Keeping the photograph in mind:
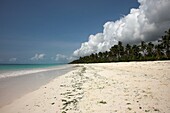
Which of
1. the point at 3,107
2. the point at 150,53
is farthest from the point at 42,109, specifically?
the point at 150,53

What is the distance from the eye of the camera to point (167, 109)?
7535 millimetres

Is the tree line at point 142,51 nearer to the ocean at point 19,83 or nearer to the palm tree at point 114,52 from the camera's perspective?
the palm tree at point 114,52

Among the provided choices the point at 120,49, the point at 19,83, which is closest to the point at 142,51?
the point at 120,49

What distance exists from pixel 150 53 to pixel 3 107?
89.9m

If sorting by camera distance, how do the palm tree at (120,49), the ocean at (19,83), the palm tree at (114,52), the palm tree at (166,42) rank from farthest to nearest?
the palm tree at (114,52) → the palm tree at (120,49) → the palm tree at (166,42) → the ocean at (19,83)

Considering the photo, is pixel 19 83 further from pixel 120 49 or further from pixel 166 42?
pixel 120 49

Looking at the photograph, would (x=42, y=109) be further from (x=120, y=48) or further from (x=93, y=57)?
(x=93, y=57)

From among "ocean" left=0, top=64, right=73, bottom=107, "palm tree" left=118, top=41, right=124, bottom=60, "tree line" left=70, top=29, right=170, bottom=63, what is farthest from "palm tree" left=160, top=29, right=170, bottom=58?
"ocean" left=0, top=64, right=73, bottom=107

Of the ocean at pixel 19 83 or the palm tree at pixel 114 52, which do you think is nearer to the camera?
the ocean at pixel 19 83

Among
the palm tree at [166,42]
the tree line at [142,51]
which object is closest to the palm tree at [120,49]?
the tree line at [142,51]

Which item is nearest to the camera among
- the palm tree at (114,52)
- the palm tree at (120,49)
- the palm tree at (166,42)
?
the palm tree at (166,42)

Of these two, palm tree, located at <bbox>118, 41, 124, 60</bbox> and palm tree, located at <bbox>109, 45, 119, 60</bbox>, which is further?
palm tree, located at <bbox>109, 45, 119, 60</bbox>

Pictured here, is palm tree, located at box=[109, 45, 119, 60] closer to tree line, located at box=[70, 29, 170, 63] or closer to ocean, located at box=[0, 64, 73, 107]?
tree line, located at box=[70, 29, 170, 63]

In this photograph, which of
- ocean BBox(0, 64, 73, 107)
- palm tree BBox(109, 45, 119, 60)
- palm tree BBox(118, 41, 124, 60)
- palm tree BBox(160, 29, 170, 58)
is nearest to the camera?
ocean BBox(0, 64, 73, 107)
